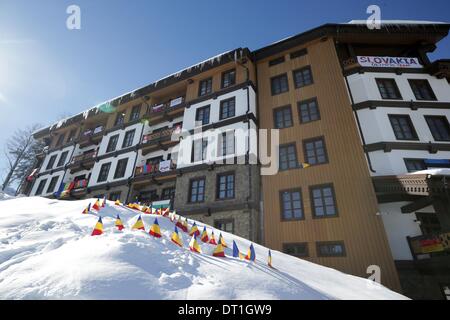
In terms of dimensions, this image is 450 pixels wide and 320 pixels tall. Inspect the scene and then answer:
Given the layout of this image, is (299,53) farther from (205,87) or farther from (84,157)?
(84,157)

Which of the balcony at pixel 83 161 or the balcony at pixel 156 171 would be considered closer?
the balcony at pixel 156 171

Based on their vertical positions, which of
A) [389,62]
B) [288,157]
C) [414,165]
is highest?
[389,62]

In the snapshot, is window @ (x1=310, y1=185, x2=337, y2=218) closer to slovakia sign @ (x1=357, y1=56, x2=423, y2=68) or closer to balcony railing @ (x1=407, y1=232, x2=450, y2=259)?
balcony railing @ (x1=407, y1=232, x2=450, y2=259)

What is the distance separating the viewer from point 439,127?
1534 cm

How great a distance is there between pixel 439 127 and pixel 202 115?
56.6 feet

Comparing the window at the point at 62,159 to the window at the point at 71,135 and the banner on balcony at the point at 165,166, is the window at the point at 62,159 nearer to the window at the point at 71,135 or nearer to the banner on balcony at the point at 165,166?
the window at the point at 71,135

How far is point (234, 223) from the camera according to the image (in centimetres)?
1466

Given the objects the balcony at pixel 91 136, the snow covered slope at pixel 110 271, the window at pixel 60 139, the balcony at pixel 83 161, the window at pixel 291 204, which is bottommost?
the snow covered slope at pixel 110 271

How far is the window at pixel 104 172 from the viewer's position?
23.3 m

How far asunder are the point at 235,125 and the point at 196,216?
7.42 metres

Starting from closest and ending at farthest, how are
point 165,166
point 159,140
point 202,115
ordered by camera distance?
point 165,166
point 202,115
point 159,140

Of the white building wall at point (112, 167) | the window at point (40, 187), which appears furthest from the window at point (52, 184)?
the white building wall at point (112, 167)

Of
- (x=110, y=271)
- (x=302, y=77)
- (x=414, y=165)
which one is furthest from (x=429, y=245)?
(x=302, y=77)

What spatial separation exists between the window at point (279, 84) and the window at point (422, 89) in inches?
357
